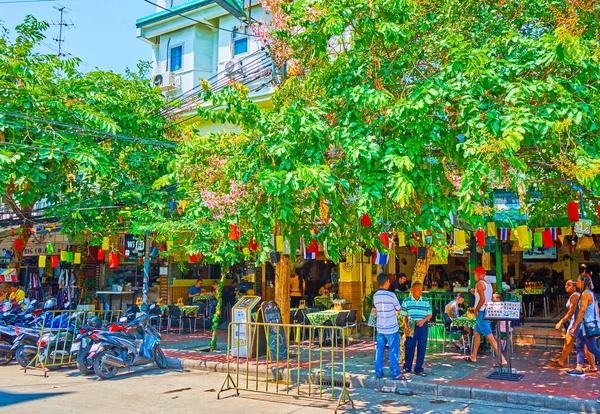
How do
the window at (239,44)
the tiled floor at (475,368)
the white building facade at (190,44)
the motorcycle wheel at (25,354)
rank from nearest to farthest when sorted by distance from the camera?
the tiled floor at (475,368) < the motorcycle wheel at (25,354) < the window at (239,44) < the white building facade at (190,44)

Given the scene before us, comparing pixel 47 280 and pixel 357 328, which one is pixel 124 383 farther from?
pixel 47 280

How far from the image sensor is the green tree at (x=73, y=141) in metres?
12.3

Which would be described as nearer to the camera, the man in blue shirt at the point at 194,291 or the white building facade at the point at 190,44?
the man in blue shirt at the point at 194,291

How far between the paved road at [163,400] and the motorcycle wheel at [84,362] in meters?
0.26

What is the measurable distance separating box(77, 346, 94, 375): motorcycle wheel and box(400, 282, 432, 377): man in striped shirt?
615 cm

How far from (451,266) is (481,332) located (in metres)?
10.8

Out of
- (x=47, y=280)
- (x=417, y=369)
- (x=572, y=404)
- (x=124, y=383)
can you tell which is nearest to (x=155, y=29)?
(x=47, y=280)

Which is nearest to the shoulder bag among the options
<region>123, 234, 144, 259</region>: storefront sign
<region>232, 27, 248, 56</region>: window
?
<region>123, 234, 144, 259</region>: storefront sign

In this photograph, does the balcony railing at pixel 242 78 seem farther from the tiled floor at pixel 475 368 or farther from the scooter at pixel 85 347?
the scooter at pixel 85 347

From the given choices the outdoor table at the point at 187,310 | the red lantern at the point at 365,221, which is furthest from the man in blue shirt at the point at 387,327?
the outdoor table at the point at 187,310

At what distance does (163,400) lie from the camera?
857cm

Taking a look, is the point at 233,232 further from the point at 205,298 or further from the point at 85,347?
the point at 205,298

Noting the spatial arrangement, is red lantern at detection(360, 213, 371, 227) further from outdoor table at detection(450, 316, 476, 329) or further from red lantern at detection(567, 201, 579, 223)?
red lantern at detection(567, 201, 579, 223)

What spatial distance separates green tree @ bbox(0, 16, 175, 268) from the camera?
12.3 meters
